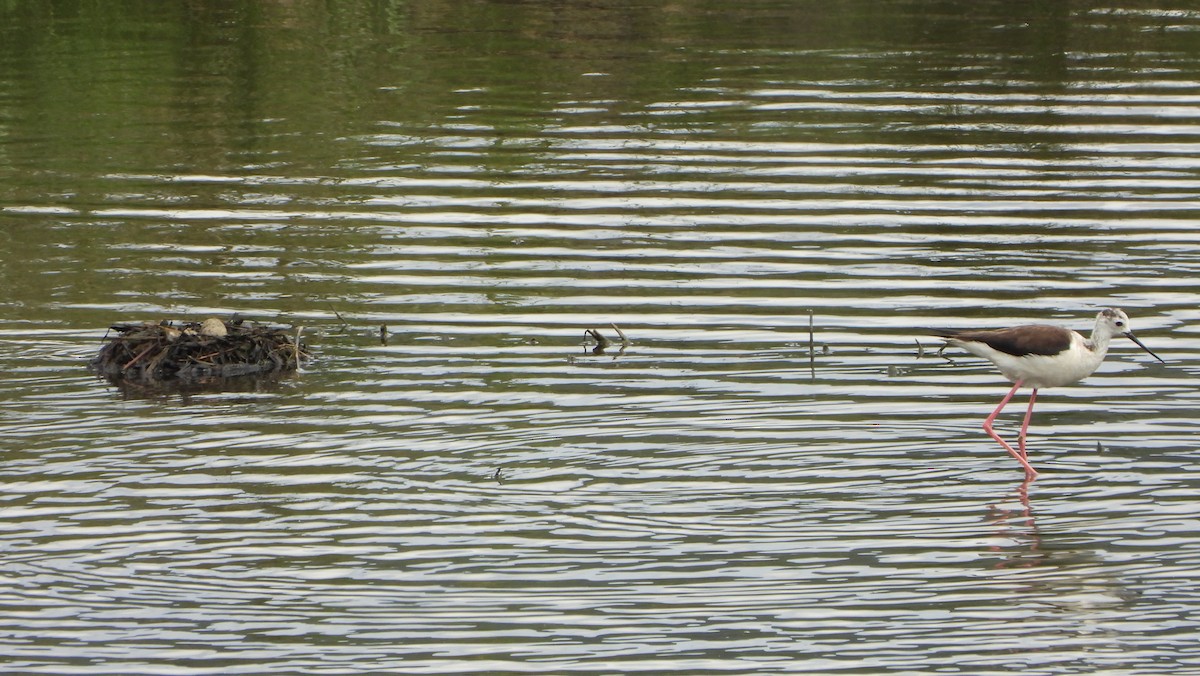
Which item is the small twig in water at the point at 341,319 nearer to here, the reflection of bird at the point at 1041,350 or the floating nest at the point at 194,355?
the floating nest at the point at 194,355

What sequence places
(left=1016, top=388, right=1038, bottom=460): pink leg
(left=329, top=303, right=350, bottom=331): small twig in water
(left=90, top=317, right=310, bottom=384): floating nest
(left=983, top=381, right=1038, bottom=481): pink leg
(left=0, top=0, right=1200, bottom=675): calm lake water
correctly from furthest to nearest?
(left=329, top=303, right=350, bottom=331): small twig in water, (left=90, top=317, right=310, bottom=384): floating nest, (left=1016, top=388, right=1038, bottom=460): pink leg, (left=983, top=381, right=1038, bottom=481): pink leg, (left=0, top=0, right=1200, bottom=675): calm lake water

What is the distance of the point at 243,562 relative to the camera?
9.55 metres

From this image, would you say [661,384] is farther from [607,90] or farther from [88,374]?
[607,90]

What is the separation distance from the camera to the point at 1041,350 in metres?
11.3

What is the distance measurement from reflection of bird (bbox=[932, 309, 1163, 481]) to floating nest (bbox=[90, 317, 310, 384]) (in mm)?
4700

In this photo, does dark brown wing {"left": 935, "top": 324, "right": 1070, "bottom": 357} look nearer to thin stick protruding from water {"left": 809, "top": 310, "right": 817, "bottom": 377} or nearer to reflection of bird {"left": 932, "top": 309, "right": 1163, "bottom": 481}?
reflection of bird {"left": 932, "top": 309, "right": 1163, "bottom": 481}

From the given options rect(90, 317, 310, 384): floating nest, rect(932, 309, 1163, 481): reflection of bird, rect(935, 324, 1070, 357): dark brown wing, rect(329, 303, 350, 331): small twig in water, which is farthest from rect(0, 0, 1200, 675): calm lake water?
rect(935, 324, 1070, 357): dark brown wing

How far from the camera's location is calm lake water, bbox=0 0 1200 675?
888cm

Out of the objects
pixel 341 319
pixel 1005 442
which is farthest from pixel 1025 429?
pixel 341 319

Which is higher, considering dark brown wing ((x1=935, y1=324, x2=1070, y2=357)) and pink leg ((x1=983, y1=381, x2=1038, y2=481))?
dark brown wing ((x1=935, y1=324, x2=1070, y2=357))

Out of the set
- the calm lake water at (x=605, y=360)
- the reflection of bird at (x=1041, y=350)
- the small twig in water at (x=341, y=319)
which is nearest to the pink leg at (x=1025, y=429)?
the reflection of bird at (x=1041, y=350)

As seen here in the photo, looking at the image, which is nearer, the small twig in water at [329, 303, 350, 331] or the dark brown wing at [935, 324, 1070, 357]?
the dark brown wing at [935, 324, 1070, 357]

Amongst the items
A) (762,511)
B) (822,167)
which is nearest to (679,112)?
(822,167)

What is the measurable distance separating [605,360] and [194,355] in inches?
112
